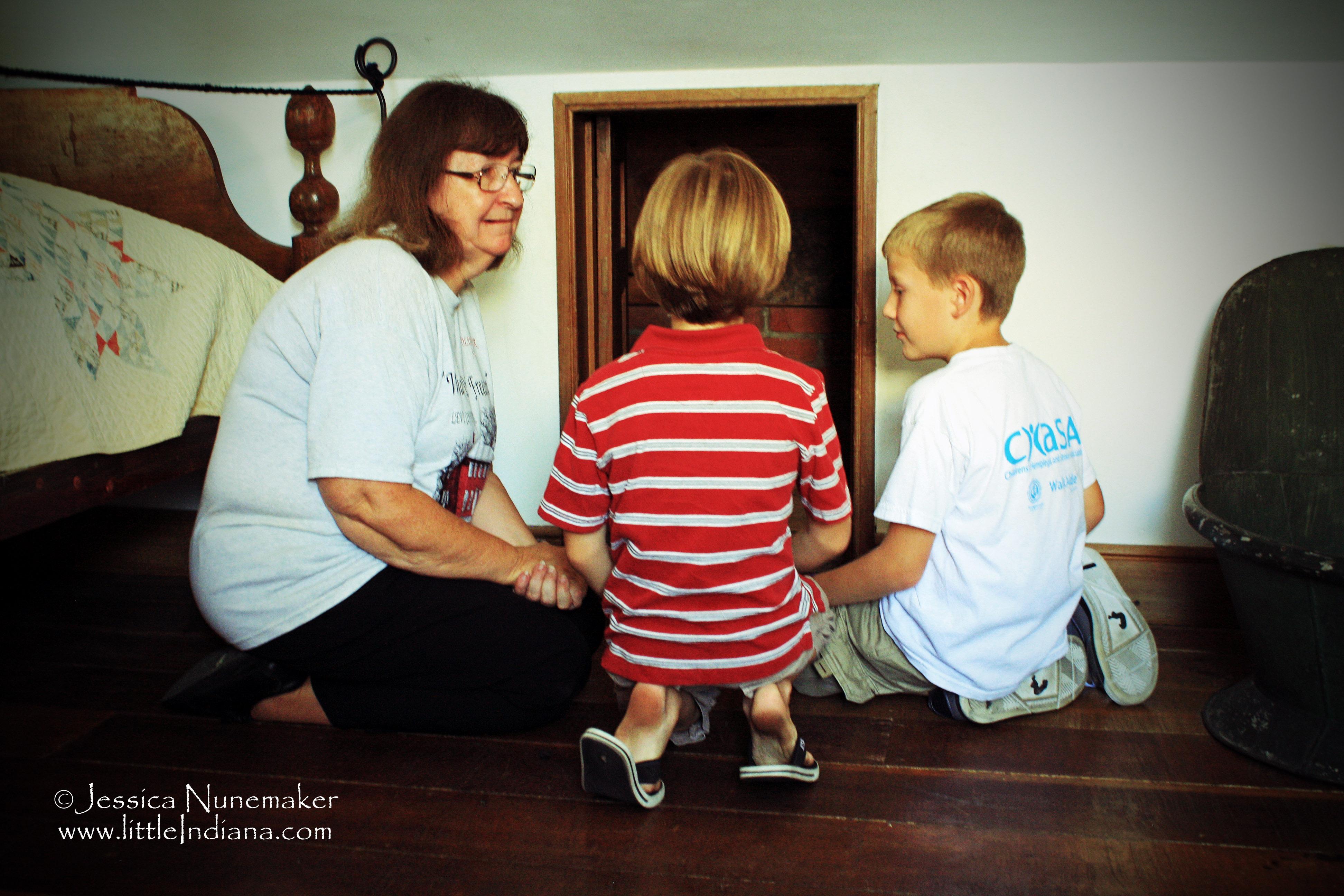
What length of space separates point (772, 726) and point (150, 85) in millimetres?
1816

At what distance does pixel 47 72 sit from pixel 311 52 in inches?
21.0

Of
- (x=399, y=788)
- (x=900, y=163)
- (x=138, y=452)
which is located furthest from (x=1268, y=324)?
(x=138, y=452)

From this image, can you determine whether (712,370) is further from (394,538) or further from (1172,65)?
(1172,65)

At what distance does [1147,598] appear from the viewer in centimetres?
183

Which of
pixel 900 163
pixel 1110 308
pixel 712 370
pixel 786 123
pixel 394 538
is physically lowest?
pixel 394 538

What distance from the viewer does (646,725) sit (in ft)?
3.71

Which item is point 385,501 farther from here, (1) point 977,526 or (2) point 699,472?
(1) point 977,526

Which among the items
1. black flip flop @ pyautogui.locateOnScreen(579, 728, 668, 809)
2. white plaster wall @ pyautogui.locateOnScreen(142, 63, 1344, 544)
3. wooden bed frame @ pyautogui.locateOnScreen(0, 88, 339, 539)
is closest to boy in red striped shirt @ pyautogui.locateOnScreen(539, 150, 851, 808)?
black flip flop @ pyautogui.locateOnScreen(579, 728, 668, 809)

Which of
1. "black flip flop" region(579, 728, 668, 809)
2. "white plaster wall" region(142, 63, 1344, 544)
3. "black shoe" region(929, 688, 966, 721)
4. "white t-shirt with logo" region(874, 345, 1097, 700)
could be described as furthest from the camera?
"white plaster wall" region(142, 63, 1344, 544)

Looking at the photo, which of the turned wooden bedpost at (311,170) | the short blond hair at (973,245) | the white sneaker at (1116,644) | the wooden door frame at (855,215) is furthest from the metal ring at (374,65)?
the white sneaker at (1116,644)

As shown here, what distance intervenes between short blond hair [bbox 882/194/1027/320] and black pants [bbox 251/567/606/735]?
852 mm

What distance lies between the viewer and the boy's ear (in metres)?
1.30

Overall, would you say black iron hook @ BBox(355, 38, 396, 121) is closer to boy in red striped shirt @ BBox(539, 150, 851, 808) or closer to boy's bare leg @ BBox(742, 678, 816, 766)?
boy in red striped shirt @ BBox(539, 150, 851, 808)

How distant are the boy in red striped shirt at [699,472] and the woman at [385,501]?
232 mm
